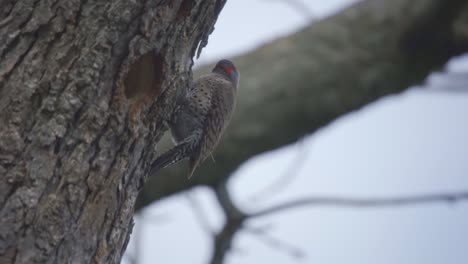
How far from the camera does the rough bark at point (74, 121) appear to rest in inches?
85.8

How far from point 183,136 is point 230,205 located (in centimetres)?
124

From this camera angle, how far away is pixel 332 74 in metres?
5.48

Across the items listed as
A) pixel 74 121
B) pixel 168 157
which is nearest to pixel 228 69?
pixel 168 157

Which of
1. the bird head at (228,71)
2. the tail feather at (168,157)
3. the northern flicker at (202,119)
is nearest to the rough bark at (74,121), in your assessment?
the tail feather at (168,157)

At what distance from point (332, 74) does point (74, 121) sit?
3.41 m

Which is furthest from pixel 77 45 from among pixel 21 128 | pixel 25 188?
pixel 25 188

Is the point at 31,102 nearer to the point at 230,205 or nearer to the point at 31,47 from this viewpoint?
the point at 31,47

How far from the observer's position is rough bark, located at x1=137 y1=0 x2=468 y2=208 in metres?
5.32

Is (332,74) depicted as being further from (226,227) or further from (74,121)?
(74,121)

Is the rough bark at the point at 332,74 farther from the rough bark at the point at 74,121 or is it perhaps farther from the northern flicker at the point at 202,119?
the rough bark at the point at 74,121

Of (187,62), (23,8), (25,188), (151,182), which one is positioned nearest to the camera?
(25,188)

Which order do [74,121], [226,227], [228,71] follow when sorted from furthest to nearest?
[226,227] → [228,71] → [74,121]

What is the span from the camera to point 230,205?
5.11m

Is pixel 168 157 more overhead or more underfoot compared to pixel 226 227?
more overhead
